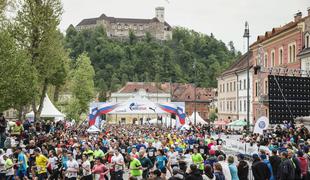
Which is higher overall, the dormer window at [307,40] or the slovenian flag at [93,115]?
the dormer window at [307,40]

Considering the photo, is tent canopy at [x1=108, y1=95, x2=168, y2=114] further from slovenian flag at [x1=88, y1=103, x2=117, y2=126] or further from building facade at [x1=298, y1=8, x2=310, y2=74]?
building facade at [x1=298, y1=8, x2=310, y2=74]

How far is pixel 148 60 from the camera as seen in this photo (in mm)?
180750

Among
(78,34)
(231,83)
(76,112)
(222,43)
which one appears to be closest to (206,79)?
(222,43)

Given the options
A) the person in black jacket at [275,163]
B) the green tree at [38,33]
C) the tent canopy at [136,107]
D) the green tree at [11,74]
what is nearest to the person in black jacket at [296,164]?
the person in black jacket at [275,163]

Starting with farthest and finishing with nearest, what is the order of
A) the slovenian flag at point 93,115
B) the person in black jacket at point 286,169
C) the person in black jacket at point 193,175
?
the slovenian flag at point 93,115 < the person in black jacket at point 286,169 < the person in black jacket at point 193,175


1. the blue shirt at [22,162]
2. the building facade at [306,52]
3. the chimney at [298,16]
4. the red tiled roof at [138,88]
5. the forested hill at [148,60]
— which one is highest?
the forested hill at [148,60]

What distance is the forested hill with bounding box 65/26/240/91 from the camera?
16909 centimetres

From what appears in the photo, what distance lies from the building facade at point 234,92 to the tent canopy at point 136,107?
30.5 metres

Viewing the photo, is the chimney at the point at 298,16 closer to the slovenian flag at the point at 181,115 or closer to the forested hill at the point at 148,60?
the slovenian flag at the point at 181,115

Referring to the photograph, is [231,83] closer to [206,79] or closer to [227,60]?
[206,79]

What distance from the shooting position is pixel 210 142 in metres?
24.8

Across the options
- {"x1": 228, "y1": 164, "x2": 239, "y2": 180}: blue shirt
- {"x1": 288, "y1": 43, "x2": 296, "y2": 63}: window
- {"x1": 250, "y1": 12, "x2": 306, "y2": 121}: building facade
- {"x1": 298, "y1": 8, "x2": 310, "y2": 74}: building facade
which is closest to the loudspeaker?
{"x1": 250, "y1": 12, "x2": 306, "y2": 121}: building facade

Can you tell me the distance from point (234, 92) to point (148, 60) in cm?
10445

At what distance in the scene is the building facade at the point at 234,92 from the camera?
238 ft
